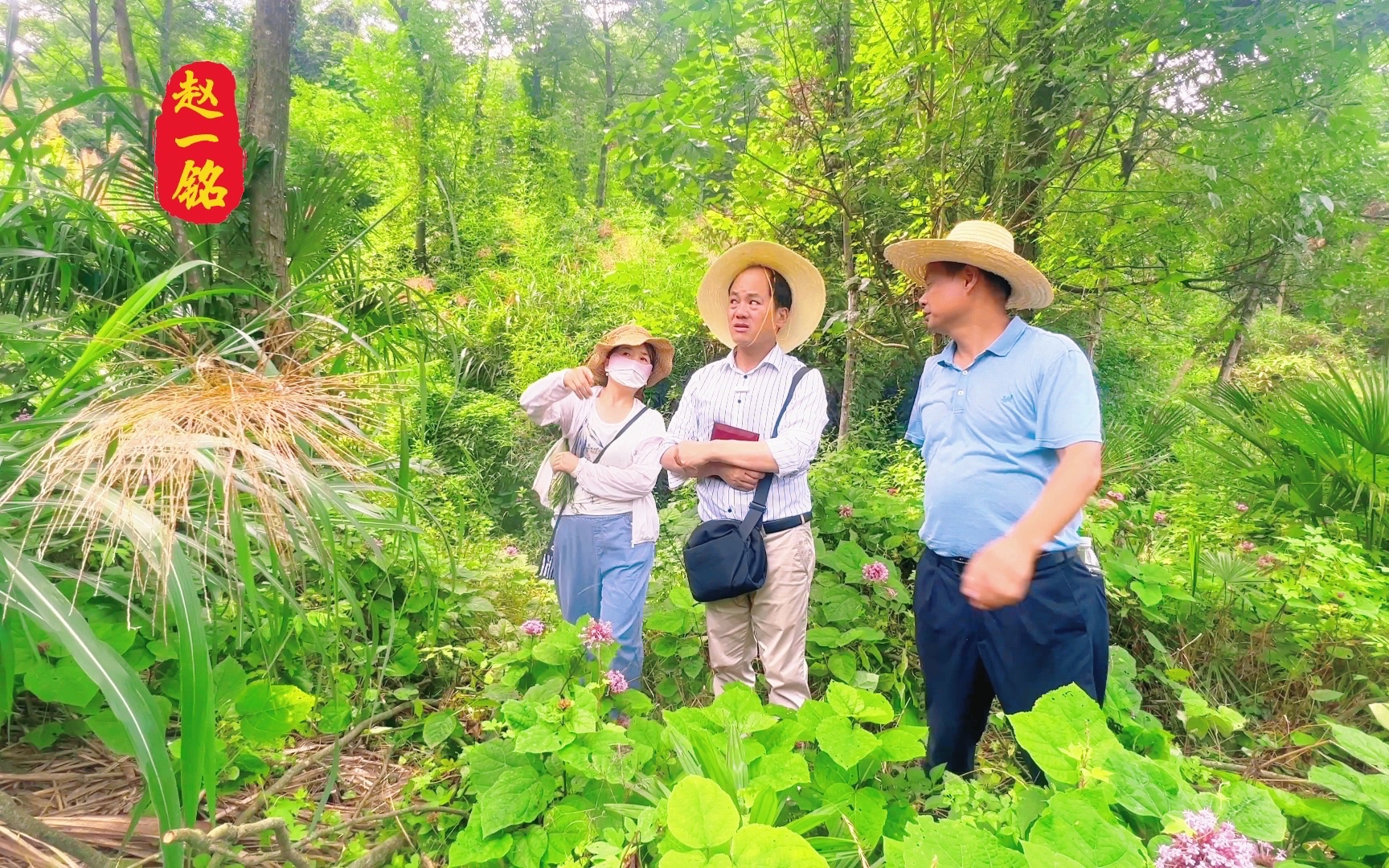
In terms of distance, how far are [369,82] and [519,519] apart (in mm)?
10422

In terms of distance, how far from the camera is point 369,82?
13.0 m

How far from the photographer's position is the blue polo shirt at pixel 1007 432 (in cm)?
142

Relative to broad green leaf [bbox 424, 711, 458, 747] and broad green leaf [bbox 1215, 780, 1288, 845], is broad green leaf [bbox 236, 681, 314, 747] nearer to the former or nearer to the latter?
broad green leaf [bbox 424, 711, 458, 747]

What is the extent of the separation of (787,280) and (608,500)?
1002 mm

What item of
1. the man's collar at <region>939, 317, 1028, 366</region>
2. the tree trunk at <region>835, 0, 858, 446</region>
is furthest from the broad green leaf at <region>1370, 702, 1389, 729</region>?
the tree trunk at <region>835, 0, 858, 446</region>

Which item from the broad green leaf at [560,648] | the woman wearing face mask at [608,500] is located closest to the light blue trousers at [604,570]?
the woman wearing face mask at [608,500]

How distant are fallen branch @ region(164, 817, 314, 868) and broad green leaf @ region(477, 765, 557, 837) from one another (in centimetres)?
31

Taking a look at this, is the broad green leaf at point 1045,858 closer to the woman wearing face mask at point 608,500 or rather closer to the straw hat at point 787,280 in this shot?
the woman wearing face mask at point 608,500

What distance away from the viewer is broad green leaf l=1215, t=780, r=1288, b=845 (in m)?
0.60

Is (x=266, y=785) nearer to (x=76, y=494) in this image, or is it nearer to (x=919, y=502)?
(x=76, y=494)

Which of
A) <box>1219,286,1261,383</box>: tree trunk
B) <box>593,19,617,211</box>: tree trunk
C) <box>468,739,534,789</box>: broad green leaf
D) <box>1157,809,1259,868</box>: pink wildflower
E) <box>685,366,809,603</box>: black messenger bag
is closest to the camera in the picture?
<box>1157,809,1259,868</box>: pink wildflower

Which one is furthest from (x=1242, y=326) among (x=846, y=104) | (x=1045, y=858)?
(x=1045, y=858)

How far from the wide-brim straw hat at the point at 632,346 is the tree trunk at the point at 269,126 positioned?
43.8 inches

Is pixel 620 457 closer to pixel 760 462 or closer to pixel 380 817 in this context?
pixel 760 462
